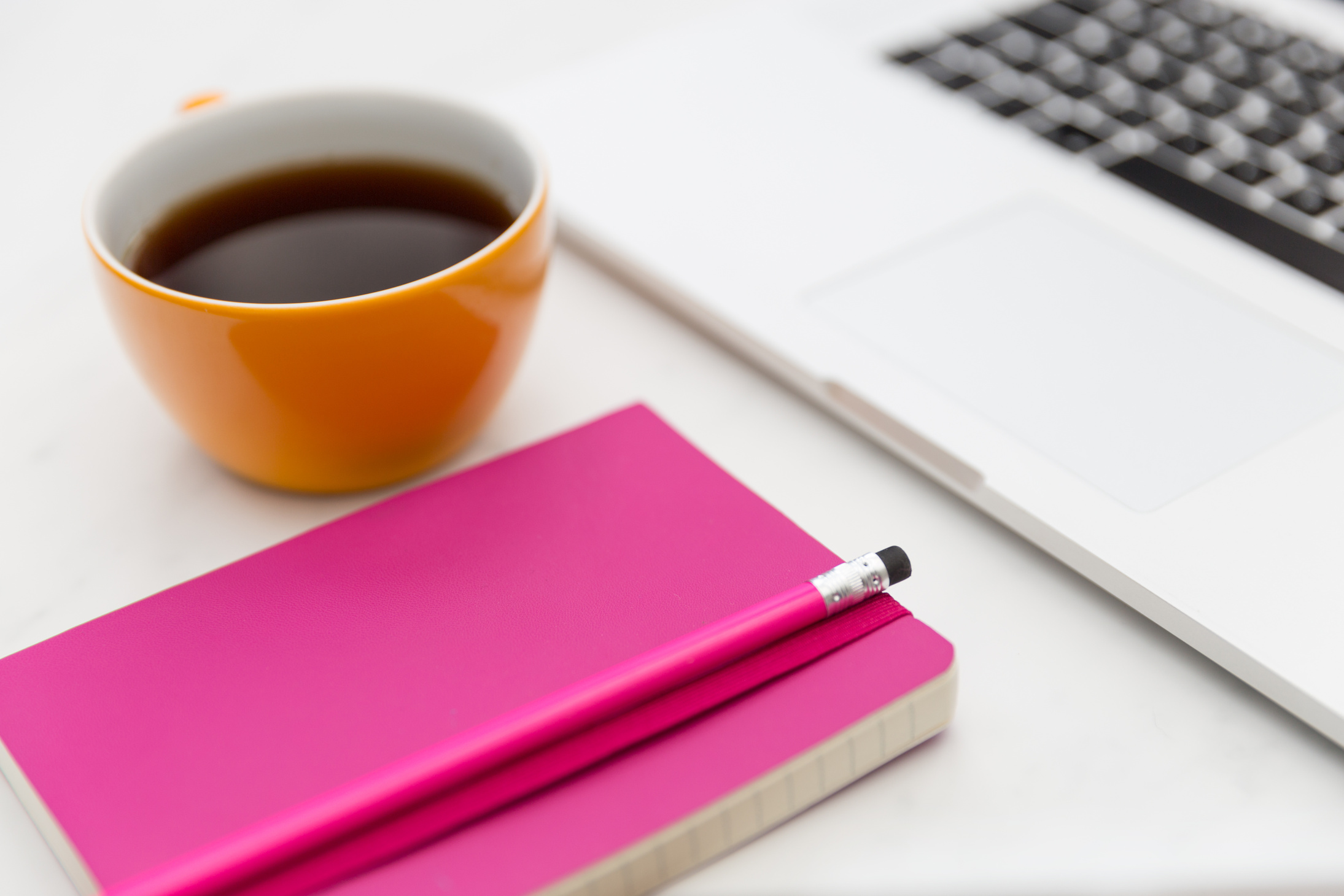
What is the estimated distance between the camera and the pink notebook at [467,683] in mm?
329

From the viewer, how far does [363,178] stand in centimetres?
48

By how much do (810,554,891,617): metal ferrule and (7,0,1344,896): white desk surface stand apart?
53 millimetres

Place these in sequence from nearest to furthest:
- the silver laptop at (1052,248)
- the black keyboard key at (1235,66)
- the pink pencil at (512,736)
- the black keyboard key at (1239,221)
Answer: the pink pencil at (512,736) → the silver laptop at (1052,248) → the black keyboard key at (1239,221) → the black keyboard key at (1235,66)

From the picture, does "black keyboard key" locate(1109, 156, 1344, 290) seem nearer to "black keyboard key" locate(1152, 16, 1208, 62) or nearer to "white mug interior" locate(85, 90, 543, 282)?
"black keyboard key" locate(1152, 16, 1208, 62)

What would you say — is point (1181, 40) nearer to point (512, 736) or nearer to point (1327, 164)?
point (1327, 164)

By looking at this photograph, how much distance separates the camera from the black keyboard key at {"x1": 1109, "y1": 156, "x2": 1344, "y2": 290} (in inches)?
20.3

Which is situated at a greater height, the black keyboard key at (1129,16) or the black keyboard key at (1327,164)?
the black keyboard key at (1129,16)

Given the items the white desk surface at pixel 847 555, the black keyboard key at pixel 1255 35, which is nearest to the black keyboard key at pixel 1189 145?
the black keyboard key at pixel 1255 35

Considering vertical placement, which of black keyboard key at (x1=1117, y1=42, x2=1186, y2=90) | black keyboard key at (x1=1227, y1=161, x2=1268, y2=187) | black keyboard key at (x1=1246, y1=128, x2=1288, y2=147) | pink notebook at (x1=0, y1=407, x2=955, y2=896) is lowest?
pink notebook at (x1=0, y1=407, x2=955, y2=896)

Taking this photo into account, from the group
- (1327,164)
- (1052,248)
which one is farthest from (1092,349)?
(1327,164)

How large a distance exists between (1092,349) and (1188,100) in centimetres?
22

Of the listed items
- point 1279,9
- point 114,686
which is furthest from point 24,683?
point 1279,9

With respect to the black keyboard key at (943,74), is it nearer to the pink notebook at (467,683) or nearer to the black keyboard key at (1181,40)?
the black keyboard key at (1181,40)

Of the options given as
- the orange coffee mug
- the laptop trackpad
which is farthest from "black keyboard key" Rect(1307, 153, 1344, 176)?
the orange coffee mug
